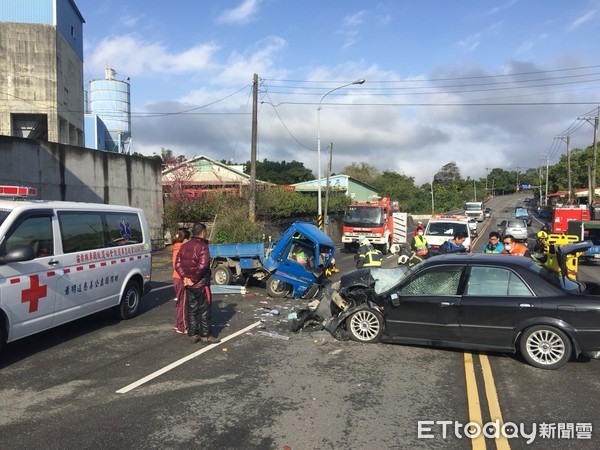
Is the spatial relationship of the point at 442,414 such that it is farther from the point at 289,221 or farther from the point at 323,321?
the point at 289,221

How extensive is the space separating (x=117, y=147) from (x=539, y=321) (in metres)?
52.7

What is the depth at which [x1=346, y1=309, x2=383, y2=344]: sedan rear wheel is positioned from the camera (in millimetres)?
7016

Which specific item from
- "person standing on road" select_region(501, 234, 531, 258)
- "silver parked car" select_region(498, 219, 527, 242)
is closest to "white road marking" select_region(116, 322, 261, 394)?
"person standing on road" select_region(501, 234, 531, 258)

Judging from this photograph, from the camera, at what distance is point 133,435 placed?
4.16 metres

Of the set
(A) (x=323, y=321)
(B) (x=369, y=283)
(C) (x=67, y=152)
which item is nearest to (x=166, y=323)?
(A) (x=323, y=321)

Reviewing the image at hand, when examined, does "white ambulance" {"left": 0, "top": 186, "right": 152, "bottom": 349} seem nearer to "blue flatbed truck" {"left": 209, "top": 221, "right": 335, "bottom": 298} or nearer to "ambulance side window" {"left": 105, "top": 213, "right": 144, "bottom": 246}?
"ambulance side window" {"left": 105, "top": 213, "right": 144, "bottom": 246}

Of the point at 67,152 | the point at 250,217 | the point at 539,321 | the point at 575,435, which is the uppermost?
the point at 67,152

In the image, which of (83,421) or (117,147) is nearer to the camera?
(83,421)

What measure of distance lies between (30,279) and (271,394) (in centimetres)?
350

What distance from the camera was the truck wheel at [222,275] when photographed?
12531mm

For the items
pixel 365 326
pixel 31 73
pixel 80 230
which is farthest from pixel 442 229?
pixel 31 73

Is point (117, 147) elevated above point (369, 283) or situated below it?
above

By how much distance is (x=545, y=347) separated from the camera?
5.98 m

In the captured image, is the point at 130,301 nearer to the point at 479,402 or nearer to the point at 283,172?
the point at 479,402
